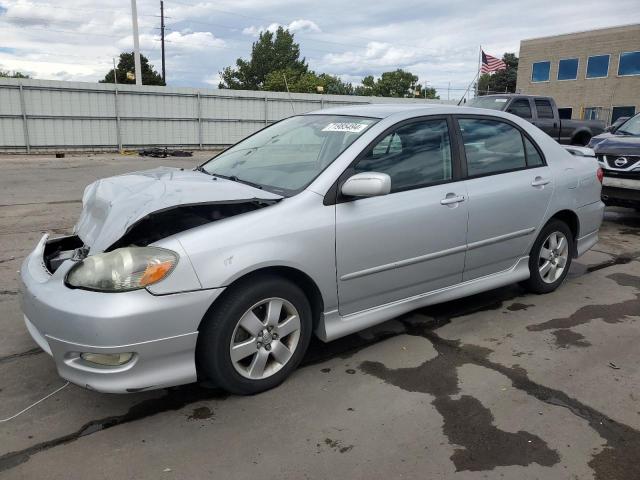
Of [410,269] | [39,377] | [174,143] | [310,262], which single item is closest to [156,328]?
[310,262]

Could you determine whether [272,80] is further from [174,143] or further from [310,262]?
[310,262]

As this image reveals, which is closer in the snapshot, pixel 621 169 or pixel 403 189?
pixel 403 189

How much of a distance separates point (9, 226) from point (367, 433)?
6.25 m

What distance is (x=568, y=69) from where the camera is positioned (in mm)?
36438

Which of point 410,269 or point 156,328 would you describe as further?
point 410,269

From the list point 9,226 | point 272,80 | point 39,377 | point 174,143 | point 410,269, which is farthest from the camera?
point 272,80

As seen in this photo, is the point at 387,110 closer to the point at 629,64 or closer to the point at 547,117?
the point at 547,117

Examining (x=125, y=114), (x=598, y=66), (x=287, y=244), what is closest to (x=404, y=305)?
(x=287, y=244)

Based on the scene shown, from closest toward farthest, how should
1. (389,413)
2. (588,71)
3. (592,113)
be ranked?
(389,413), (592,113), (588,71)

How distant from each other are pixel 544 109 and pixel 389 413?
40.3 ft

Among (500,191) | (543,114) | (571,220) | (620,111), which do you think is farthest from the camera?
(620,111)

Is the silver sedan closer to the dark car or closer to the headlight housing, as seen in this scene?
the headlight housing

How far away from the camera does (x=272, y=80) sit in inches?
2499

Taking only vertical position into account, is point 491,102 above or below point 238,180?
above
